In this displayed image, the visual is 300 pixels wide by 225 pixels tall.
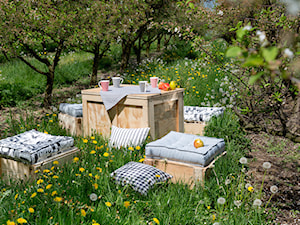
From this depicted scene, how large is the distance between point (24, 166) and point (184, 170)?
1.73 m

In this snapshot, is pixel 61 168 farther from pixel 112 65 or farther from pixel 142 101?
pixel 112 65

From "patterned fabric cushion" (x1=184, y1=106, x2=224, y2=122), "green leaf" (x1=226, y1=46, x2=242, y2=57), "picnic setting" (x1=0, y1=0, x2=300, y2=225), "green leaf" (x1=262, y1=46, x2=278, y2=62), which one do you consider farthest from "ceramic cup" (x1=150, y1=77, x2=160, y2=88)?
"green leaf" (x1=262, y1=46, x2=278, y2=62)

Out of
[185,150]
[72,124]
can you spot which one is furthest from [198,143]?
[72,124]

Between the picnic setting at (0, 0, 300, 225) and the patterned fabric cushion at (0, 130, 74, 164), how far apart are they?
0.04ft

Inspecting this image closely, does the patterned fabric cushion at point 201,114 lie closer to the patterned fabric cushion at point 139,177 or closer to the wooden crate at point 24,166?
the patterned fabric cushion at point 139,177

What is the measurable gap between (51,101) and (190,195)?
5.23 meters

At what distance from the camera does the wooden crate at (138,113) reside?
422cm

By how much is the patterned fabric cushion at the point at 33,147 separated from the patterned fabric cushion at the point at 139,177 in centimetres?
81

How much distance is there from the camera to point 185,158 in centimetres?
343

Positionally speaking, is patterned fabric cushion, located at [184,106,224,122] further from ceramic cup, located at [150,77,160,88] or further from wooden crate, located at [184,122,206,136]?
ceramic cup, located at [150,77,160,88]

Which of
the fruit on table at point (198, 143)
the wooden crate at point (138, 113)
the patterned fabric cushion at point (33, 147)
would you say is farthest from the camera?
the wooden crate at point (138, 113)

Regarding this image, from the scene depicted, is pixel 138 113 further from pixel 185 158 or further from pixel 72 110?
pixel 72 110

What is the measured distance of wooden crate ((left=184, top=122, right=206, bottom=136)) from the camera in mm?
5070

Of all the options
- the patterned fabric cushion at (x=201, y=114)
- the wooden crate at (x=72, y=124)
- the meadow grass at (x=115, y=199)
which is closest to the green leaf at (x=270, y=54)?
the meadow grass at (x=115, y=199)
